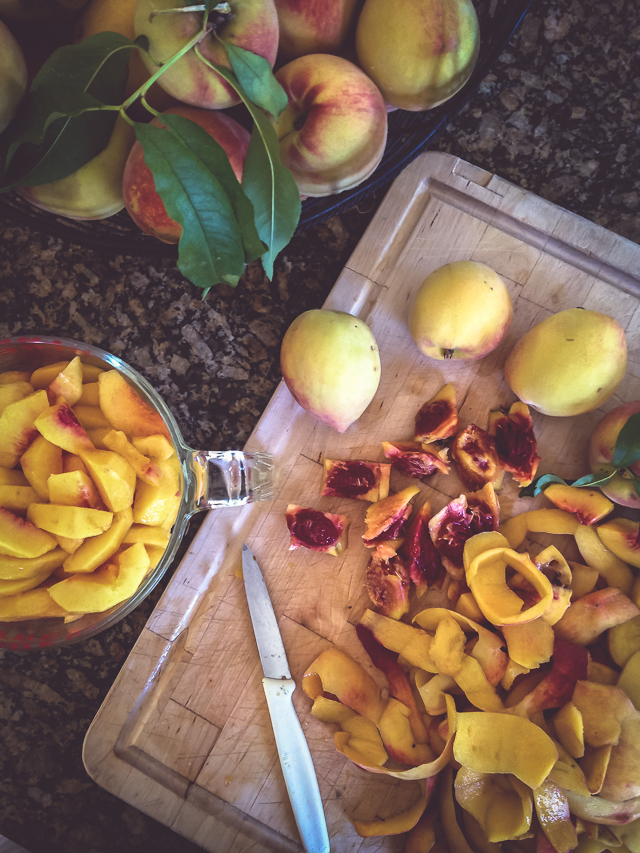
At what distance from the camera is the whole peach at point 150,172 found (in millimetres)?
911

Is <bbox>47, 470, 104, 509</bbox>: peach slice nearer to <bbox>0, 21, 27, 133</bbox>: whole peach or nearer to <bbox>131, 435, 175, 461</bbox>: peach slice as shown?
<bbox>131, 435, 175, 461</bbox>: peach slice

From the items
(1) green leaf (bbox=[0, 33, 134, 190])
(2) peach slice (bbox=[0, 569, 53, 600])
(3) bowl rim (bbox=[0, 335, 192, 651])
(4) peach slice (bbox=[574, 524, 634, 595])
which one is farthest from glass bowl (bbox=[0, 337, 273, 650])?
(4) peach slice (bbox=[574, 524, 634, 595])

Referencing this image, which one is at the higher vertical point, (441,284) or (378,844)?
(441,284)

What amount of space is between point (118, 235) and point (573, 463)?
112cm

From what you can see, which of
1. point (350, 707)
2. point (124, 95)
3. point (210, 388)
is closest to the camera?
point (124, 95)

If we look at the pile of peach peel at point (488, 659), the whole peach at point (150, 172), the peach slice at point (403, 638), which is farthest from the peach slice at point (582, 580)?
the whole peach at point (150, 172)

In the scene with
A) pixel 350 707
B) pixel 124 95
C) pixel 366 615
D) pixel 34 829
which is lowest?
pixel 34 829

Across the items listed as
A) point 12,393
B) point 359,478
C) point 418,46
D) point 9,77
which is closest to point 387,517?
point 359,478

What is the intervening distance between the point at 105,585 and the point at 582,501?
3.27 ft

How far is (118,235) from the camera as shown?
3.69 ft

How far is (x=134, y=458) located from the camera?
102cm

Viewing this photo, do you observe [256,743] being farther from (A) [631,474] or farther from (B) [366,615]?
(A) [631,474]

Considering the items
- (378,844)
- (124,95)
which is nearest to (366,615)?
(378,844)

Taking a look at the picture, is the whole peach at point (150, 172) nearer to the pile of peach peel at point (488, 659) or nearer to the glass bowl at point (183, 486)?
the glass bowl at point (183, 486)
